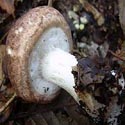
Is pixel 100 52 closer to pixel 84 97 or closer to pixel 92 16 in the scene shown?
pixel 92 16

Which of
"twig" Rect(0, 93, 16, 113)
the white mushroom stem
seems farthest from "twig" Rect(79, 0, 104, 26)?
"twig" Rect(0, 93, 16, 113)

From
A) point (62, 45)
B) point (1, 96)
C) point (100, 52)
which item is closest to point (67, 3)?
point (100, 52)

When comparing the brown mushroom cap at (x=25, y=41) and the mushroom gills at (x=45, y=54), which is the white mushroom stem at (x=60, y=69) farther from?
the brown mushroom cap at (x=25, y=41)

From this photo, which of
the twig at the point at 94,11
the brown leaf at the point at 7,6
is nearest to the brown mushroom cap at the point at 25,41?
the brown leaf at the point at 7,6

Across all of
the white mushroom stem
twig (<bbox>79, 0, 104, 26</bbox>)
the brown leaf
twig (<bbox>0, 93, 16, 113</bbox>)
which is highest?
the brown leaf

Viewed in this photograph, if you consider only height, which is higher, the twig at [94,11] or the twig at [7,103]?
the twig at [94,11]

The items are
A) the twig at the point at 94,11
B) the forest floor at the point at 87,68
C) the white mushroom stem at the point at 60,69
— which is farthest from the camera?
the twig at the point at 94,11

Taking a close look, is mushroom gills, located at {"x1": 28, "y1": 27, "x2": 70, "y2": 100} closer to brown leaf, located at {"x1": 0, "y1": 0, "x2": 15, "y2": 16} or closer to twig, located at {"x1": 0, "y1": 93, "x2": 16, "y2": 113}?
twig, located at {"x1": 0, "y1": 93, "x2": 16, "y2": 113}
